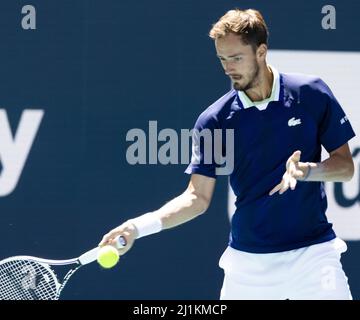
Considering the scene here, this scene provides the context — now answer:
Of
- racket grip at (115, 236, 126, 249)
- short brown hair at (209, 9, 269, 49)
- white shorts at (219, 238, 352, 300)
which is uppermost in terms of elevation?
short brown hair at (209, 9, 269, 49)

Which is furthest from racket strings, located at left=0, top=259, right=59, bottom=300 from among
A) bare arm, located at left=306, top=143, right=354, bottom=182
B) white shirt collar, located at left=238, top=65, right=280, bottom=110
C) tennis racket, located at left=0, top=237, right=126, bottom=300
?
bare arm, located at left=306, top=143, right=354, bottom=182

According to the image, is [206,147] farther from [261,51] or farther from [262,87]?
[261,51]

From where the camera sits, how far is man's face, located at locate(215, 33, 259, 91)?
4.25 meters

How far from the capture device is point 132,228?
13.0 feet

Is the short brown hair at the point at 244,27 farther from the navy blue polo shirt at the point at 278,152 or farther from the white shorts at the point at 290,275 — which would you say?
the white shorts at the point at 290,275

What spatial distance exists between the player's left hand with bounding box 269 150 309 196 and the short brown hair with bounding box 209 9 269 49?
552 mm

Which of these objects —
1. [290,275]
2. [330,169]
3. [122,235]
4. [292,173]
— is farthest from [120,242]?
[330,169]

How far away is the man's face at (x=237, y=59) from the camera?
4246 mm

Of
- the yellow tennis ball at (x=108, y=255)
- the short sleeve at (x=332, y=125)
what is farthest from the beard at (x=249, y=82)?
the yellow tennis ball at (x=108, y=255)

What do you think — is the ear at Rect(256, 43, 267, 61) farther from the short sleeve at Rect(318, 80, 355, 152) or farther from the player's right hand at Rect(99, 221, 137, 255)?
the player's right hand at Rect(99, 221, 137, 255)

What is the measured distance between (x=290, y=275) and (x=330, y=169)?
1.50ft

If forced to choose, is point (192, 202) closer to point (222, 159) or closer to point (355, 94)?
point (222, 159)

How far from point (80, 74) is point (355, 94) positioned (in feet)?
4.99

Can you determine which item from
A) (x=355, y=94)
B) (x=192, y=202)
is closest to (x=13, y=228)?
(x=192, y=202)
